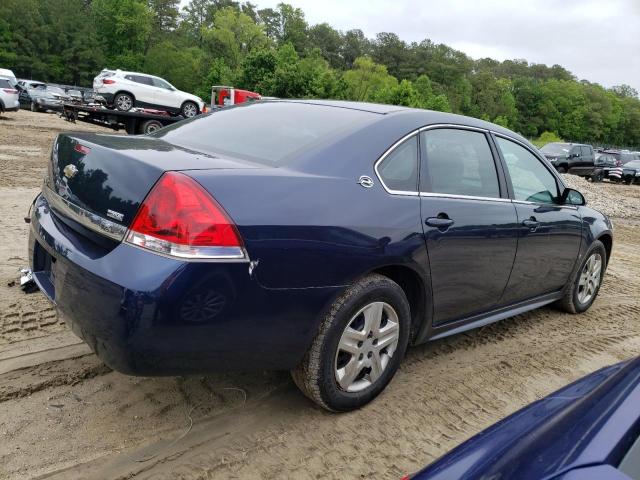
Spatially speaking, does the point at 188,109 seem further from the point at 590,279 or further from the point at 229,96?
the point at 590,279

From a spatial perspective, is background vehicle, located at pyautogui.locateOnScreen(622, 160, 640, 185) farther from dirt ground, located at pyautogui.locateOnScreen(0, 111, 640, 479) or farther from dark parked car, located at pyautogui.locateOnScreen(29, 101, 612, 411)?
dark parked car, located at pyautogui.locateOnScreen(29, 101, 612, 411)

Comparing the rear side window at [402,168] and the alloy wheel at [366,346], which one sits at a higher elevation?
the rear side window at [402,168]

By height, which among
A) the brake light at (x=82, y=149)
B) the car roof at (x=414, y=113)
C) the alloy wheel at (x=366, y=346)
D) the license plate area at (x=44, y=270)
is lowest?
the alloy wheel at (x=366, y=346)

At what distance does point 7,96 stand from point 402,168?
78.3ft

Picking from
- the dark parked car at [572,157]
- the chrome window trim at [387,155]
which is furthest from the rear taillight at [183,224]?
the dark parked car at [572,157]

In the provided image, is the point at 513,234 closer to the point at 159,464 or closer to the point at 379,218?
the point at 379,218

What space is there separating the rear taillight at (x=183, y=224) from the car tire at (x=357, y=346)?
0.68 m

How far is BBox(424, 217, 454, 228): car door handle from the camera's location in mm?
3070

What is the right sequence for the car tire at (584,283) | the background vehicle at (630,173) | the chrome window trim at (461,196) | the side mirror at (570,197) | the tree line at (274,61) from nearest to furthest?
the chrome window trim at (461,196) < the side mirror at (570,197) < the car tire at (584,283) < the background vehicle at (630,173) < the tree line at (274,61)

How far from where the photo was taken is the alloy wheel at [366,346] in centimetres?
285

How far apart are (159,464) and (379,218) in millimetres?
1555

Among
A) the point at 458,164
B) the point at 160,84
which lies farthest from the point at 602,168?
the point at 458,164

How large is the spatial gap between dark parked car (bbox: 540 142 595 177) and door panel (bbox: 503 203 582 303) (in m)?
21.3

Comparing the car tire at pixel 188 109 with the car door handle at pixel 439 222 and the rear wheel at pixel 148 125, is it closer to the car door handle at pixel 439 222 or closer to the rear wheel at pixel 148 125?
the rear wheel at pixel 148 125
